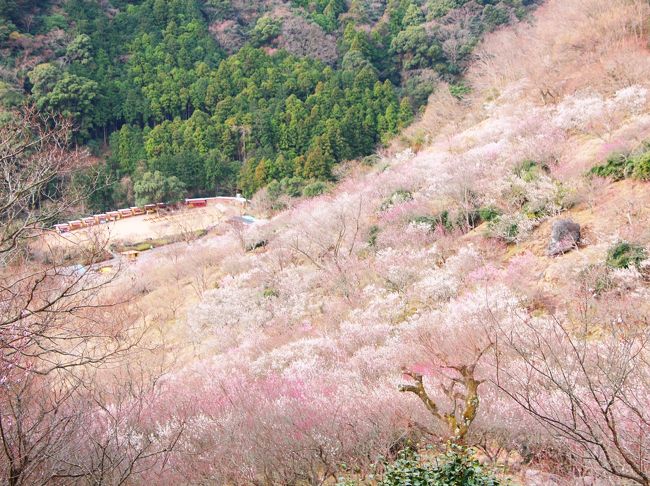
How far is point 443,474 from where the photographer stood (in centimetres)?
405

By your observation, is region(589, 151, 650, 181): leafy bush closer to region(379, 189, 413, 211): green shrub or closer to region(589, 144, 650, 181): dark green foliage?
region(589, 144, 650, 181): dark green foliage

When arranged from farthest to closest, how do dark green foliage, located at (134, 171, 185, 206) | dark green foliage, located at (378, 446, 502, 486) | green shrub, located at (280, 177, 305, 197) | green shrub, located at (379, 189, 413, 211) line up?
1. dark green foliage, located at (134, 171, 185, 206)
2. green shrub, located at (280, 177, 305, 197)
3. green shrub, located at (379, 189, 413, 211)
4. dark green foliage, located at (378, 446, 502, 486)

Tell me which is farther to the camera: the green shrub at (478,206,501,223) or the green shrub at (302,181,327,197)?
the green shrub at (302,181,327,197)

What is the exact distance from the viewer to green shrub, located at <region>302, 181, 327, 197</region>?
26.1 m

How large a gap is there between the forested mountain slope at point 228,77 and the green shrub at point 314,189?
1.41 meters

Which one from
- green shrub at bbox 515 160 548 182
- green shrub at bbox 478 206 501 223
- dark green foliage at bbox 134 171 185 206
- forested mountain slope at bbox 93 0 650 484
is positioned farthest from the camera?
dark green foliage at bbox 134 171 185 206

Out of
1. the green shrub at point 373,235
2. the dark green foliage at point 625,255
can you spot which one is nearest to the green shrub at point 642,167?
the dark green foliage at point 625,255

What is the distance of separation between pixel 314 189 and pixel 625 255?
19.3 meters

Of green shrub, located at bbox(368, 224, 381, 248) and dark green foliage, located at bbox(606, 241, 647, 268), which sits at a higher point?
dark green foliage, located at bbox(606, 241, 647, 268)

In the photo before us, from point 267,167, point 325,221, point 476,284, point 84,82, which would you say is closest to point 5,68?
point 84,82

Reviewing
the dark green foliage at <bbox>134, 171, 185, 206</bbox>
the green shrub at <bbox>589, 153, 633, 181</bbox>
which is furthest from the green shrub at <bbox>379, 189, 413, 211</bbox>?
the dark green foliage at <bbox>134, 171, 185, 206</bbox>

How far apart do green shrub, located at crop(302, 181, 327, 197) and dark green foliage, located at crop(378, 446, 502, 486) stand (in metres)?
22.0

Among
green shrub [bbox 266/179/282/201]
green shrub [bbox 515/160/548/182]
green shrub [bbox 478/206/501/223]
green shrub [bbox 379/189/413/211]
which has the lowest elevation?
green shrub [bbox 266/179/282/201]

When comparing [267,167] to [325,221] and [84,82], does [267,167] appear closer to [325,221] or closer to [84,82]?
[84,82]
